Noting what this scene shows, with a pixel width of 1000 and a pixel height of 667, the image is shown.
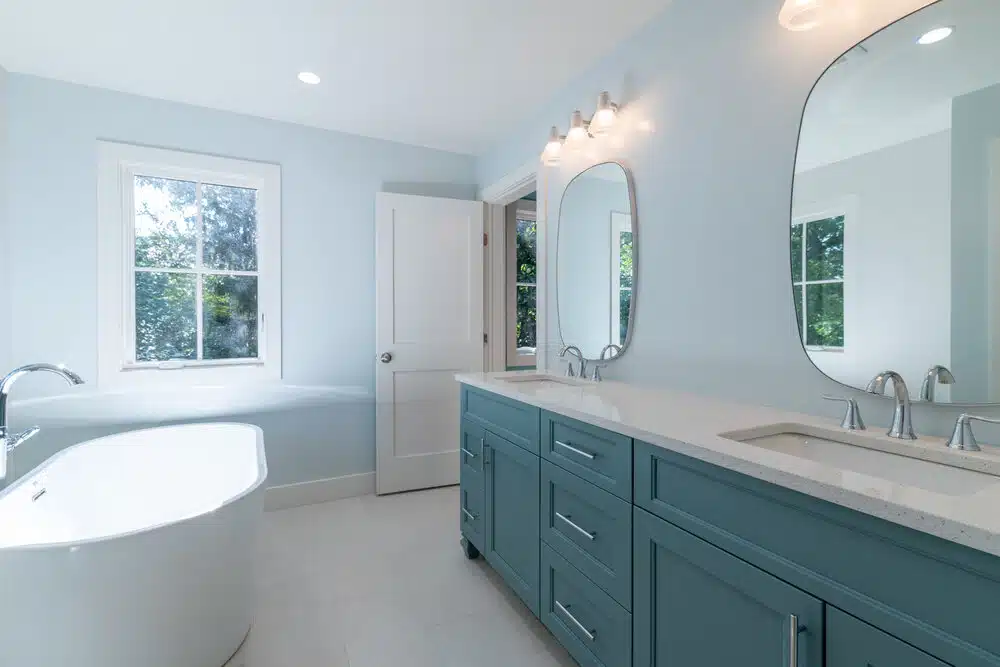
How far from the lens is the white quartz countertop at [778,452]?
2.15 ft

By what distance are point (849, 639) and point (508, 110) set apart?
9.14ft

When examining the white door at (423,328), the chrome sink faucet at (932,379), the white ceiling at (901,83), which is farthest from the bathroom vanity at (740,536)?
the white door at (423,328)

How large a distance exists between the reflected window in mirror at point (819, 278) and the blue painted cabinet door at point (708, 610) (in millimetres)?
718

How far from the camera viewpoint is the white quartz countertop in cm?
66

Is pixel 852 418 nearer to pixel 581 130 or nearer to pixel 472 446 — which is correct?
pixel 472 446

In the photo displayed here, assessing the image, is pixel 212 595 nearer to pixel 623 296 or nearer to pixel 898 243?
pixel 623 296

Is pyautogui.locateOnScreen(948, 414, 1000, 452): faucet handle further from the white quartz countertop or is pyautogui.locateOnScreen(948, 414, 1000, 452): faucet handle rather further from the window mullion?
the window mullion

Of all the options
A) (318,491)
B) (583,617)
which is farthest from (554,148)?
(318,491)

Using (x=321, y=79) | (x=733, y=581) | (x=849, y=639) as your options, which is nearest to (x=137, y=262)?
(x=321, y=79)

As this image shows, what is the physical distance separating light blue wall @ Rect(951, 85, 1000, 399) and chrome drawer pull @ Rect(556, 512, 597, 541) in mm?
969

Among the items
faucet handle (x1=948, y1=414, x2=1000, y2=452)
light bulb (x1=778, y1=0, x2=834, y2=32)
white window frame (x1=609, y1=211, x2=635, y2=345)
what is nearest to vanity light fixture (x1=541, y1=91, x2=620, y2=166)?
white window frame (x1=609, y1=211, x2=635, y2=345)

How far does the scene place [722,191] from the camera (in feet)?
5.37

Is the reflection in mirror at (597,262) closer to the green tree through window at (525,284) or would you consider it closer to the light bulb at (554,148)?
the light bulb at (554,148)

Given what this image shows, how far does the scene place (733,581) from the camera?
964 mm
